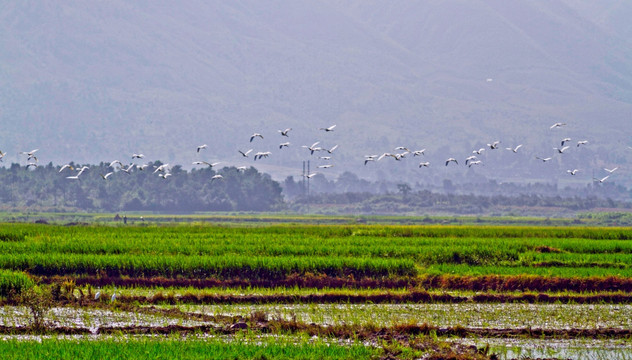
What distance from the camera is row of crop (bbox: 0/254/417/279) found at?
27.3 m

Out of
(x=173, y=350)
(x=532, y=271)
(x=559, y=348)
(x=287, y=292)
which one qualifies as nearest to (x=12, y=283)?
(x=287, y=292)

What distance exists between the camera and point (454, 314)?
69.5 ft

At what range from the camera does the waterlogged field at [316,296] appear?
56.5 feet

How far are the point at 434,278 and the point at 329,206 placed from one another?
120m

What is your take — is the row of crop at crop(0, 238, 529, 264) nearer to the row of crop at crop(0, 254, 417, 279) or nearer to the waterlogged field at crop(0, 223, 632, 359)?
the waterlogged field at crop(0, 223, 632, 359)

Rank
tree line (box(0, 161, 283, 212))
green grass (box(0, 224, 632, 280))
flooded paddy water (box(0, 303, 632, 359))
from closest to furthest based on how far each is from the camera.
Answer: flooded paddy water (box(0, 303, 632, 359))
green grass (box(0, 224, 632, 280))
tree line (box(0, 161, 283, 212))

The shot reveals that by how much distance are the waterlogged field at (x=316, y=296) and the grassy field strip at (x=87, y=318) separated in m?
0.04

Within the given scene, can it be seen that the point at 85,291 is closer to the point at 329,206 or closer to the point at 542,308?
the point at 542,308

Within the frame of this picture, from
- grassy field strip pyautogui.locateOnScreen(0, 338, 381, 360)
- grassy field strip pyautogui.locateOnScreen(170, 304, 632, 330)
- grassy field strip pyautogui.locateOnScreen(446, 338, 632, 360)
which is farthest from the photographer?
grassy field strip pyautogui.locateOnScreen(170, 304, 632, 330)

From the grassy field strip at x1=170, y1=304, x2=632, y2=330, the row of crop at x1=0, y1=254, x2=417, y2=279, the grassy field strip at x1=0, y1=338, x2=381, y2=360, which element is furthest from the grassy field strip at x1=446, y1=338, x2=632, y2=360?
the row of crop at x1=0, y1=254, x2=417, y2=279

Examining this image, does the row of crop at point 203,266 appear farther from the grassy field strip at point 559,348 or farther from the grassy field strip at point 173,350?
the grassy field strip at point 173,350

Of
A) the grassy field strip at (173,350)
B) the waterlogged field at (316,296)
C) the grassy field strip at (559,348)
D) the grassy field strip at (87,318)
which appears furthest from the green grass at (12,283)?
the grassy field strip at (559,348)

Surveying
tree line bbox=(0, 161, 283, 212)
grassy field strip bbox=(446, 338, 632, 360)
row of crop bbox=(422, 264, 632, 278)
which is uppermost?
tree line bbox=(0, 161, 283, 212)

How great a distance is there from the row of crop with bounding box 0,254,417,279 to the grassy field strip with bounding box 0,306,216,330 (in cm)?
691
